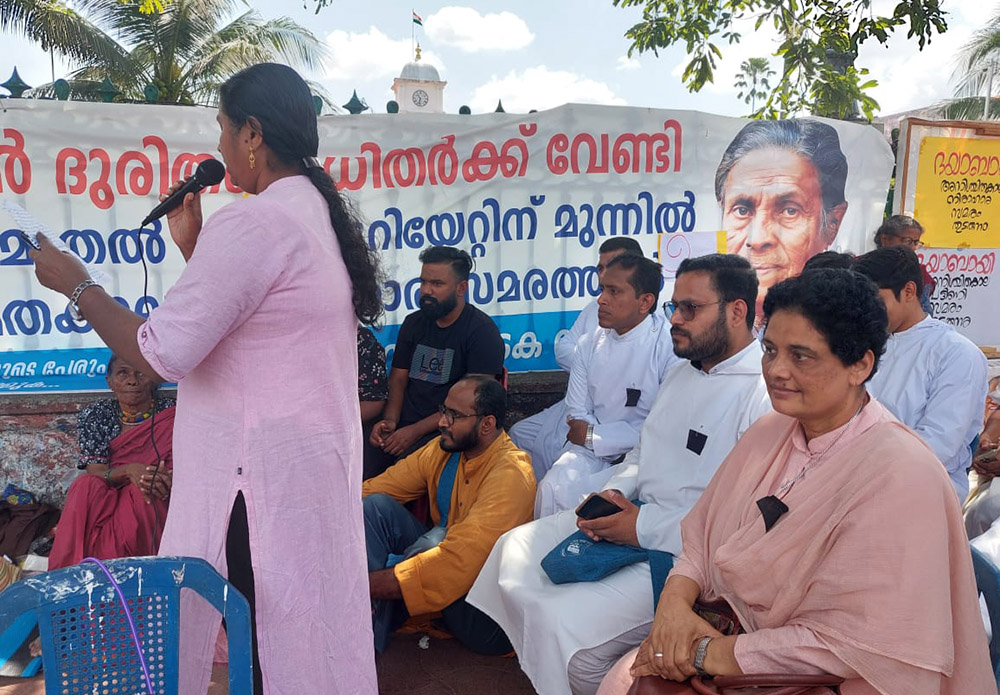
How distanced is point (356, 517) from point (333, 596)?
7.1 inches

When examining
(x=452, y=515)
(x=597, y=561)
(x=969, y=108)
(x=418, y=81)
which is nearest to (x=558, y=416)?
(x=452, y=515)

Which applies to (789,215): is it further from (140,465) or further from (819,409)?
(140,465)

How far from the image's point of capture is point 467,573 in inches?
124

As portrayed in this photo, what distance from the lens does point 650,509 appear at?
9.12ft

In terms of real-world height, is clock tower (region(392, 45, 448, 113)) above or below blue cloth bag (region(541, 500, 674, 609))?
above

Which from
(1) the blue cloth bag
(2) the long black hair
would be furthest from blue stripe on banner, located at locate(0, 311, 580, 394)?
(2) the long black hair

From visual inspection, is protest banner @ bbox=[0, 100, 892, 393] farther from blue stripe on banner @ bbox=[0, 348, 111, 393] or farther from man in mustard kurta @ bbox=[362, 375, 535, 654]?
man in mustard kurta @ bbox=[362, 375, 535, 654]

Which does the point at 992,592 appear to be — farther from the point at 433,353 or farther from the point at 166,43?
the point at 166,43

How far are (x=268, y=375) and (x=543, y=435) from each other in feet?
10.1

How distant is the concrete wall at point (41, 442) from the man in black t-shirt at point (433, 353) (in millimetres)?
1568

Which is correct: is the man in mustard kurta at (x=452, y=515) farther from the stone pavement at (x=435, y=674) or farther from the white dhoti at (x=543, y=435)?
the white dhoti at (x=543, y=435)

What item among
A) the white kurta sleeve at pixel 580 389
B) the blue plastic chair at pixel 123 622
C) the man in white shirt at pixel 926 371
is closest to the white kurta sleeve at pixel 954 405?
the man in white shirt at pixel 926 371

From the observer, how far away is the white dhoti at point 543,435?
15.0 ft

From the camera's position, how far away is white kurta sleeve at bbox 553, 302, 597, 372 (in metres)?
4.79
